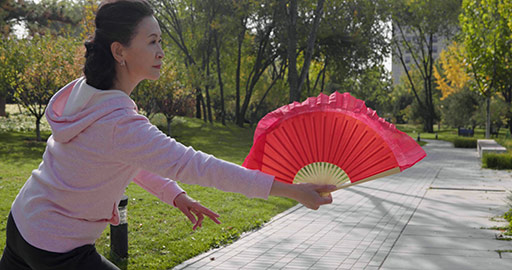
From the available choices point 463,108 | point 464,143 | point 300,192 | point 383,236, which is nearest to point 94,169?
point 300,192

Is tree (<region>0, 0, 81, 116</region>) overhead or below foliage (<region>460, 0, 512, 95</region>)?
overhead

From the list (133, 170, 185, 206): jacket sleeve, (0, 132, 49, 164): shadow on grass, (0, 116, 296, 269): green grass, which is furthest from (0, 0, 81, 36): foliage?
(133, 170, 185, 206): jacket sleeve

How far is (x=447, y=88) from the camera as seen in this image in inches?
2005

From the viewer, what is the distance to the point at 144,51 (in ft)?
7.12

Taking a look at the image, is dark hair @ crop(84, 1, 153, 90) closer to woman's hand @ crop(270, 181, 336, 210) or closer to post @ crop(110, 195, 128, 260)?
woman's hand @ crop(270, 181, 336, 210)

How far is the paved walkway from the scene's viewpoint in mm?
6504

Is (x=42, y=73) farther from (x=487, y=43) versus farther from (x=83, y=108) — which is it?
(x=83, y=108)

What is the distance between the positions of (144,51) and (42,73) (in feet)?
63.4

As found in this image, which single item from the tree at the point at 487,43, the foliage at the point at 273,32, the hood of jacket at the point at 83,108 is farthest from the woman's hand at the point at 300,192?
the foliage at the point at 273,32

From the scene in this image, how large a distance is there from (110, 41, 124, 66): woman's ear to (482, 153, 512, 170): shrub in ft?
62.4

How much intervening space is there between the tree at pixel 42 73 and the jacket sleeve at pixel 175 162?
18.9m

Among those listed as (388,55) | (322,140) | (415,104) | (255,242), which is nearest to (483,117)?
(388,55)

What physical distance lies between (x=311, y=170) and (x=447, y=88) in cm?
5203

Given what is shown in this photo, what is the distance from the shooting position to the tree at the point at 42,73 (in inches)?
781
